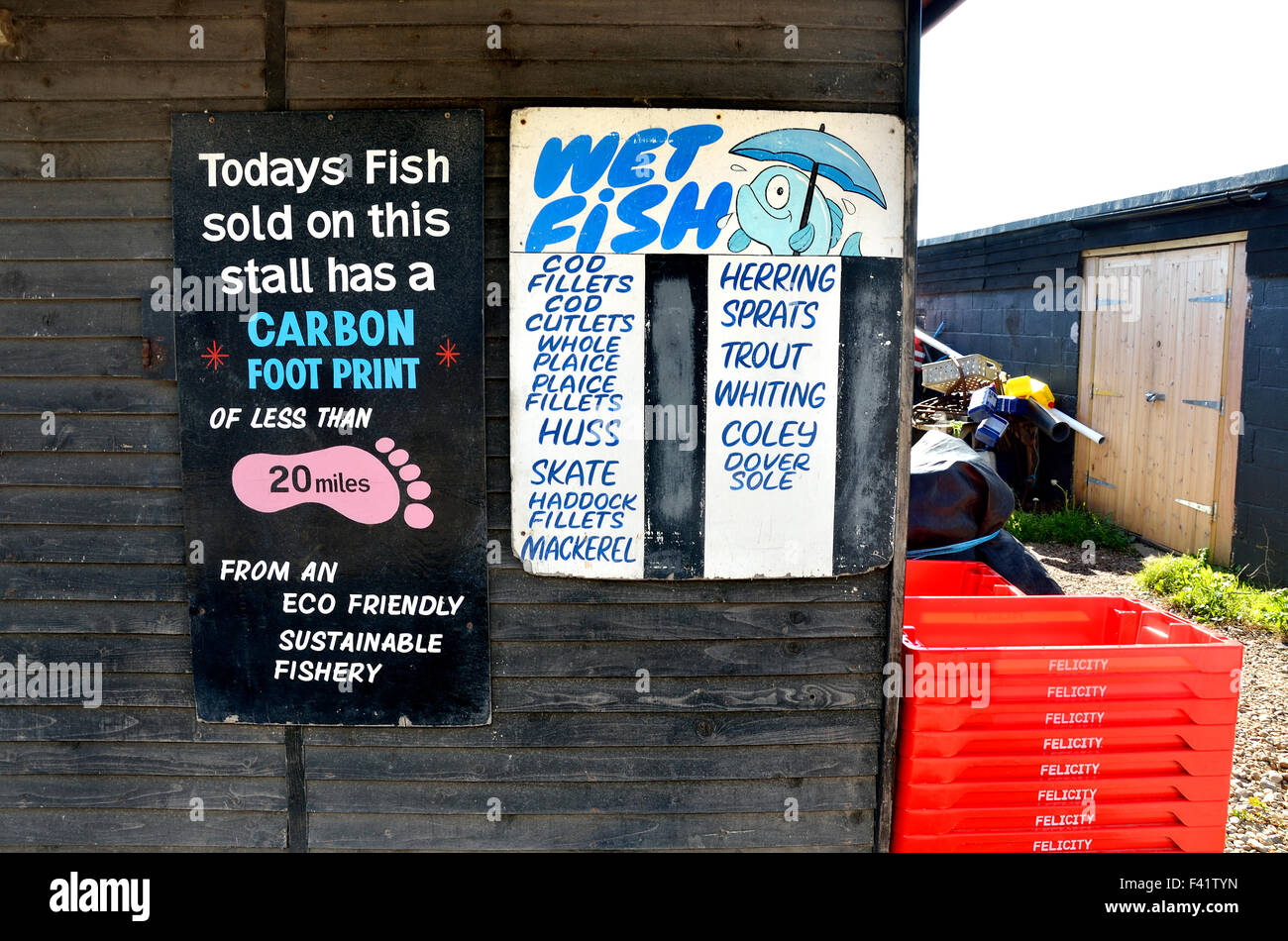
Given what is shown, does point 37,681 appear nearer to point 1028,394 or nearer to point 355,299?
point 355,299

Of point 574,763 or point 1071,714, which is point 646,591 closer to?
point 574,763

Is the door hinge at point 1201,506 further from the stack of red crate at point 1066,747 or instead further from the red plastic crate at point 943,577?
the stack of red crate at point 1066,747

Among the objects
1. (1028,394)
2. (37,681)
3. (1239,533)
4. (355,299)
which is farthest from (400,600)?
(1028,394)

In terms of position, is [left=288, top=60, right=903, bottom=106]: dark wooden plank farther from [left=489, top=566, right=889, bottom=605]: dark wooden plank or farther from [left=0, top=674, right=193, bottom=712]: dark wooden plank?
[left=0, top=674, right=193, bottom=712]: dark wooden plank

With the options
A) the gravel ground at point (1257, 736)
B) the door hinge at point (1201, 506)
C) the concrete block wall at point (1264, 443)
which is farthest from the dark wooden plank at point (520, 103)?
the door hinge at point (1201, 506)

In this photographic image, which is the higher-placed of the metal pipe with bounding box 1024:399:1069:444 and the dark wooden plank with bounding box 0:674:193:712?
the metal pipe with bounding box 1024:399:1069:444

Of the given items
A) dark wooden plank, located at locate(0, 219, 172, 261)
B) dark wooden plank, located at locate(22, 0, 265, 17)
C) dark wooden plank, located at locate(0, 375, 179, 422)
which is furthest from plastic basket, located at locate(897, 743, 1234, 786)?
dark wooden plank, located at locate(22, 0, 265, 17)

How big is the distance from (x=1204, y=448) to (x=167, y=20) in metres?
9.11

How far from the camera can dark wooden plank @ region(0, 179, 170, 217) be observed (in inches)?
134

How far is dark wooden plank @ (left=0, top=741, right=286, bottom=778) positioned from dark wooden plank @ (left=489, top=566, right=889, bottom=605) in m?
1.12

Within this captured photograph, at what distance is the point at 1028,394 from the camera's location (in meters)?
11.4

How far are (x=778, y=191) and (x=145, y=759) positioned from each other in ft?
10.5

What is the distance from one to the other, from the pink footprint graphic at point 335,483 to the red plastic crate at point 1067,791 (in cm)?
214

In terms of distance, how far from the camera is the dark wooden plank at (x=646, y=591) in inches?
138
